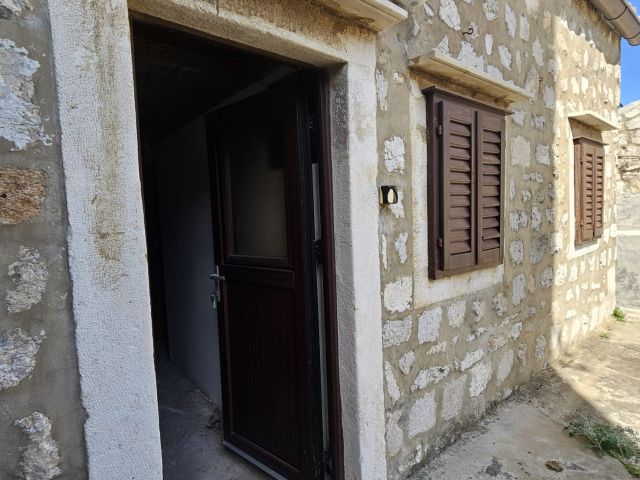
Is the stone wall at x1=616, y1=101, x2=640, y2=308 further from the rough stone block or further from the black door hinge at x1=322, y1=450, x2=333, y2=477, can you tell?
the rough stone block

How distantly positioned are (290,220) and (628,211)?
22.7 ft

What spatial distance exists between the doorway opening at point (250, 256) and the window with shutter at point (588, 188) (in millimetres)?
3377

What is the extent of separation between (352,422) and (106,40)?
A: 1758 mm

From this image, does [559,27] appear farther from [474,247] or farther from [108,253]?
[108,253]

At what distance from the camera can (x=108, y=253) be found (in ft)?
3.53

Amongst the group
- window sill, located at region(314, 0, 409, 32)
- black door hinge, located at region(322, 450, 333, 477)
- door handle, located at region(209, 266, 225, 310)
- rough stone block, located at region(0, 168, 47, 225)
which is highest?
window sill, located at region(314, 0, 409, 32)

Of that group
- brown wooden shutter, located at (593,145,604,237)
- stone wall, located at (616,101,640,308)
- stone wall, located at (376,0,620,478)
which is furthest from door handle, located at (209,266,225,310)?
stone wall, located at (616,101,640,308)

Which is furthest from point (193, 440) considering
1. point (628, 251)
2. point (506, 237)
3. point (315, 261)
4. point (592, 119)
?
point (628, 251)

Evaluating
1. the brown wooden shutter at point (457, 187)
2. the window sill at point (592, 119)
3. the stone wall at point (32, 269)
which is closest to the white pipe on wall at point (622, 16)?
the window sill at point (592, 119)

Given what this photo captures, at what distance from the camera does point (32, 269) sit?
3.21 ft

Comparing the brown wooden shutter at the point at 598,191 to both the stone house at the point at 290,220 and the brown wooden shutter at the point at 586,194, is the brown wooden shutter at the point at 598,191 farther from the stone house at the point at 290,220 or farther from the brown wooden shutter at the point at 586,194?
the stone house at the point at 290,220

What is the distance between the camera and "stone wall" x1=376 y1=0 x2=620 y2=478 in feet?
6.70

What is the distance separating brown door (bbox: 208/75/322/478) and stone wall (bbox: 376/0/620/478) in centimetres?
40

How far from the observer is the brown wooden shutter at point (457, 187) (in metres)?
2.23
